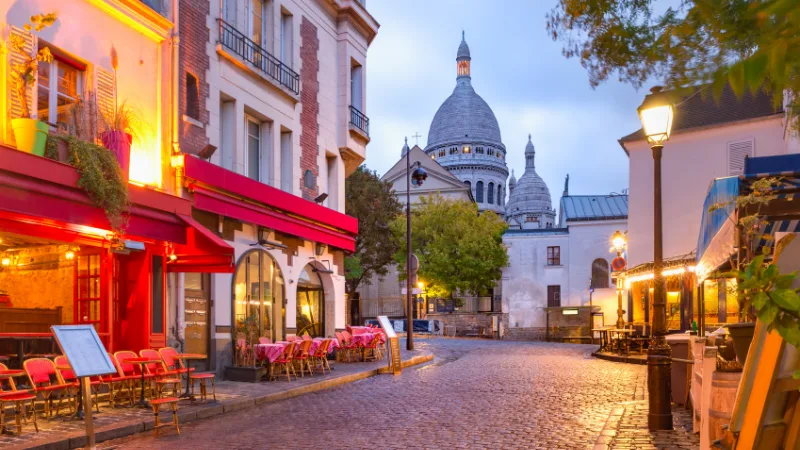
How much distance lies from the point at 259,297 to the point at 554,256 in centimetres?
4007

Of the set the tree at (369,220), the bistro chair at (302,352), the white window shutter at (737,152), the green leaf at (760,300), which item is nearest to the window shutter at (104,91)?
the bistro chair at (302,352)

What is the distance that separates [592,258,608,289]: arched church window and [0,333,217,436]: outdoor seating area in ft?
145

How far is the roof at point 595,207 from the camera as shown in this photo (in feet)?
183

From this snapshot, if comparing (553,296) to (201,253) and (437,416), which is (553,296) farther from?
(437,416)

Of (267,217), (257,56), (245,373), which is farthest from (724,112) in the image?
(245,373)

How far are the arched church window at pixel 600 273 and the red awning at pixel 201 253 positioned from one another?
43161 millimetres

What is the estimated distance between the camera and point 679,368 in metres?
11.1

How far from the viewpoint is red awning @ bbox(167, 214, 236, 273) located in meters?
14.4

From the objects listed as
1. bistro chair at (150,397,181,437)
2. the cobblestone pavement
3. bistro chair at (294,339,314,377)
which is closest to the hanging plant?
the cobblestone pavement

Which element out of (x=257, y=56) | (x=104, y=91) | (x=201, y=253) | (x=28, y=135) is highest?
(x=257, y=56)

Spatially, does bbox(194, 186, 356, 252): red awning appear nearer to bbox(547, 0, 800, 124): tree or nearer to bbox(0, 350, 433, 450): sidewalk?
bbox(0, 350, 433, 450): sidewalk

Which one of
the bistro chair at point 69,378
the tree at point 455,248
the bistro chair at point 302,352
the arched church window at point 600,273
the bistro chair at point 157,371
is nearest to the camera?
the bistro chair at point 69,378

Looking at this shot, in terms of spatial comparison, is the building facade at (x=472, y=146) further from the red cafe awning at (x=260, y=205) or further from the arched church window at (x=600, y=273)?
the red cafe awning at (x=260, y=205)

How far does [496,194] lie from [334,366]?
3895 inches
